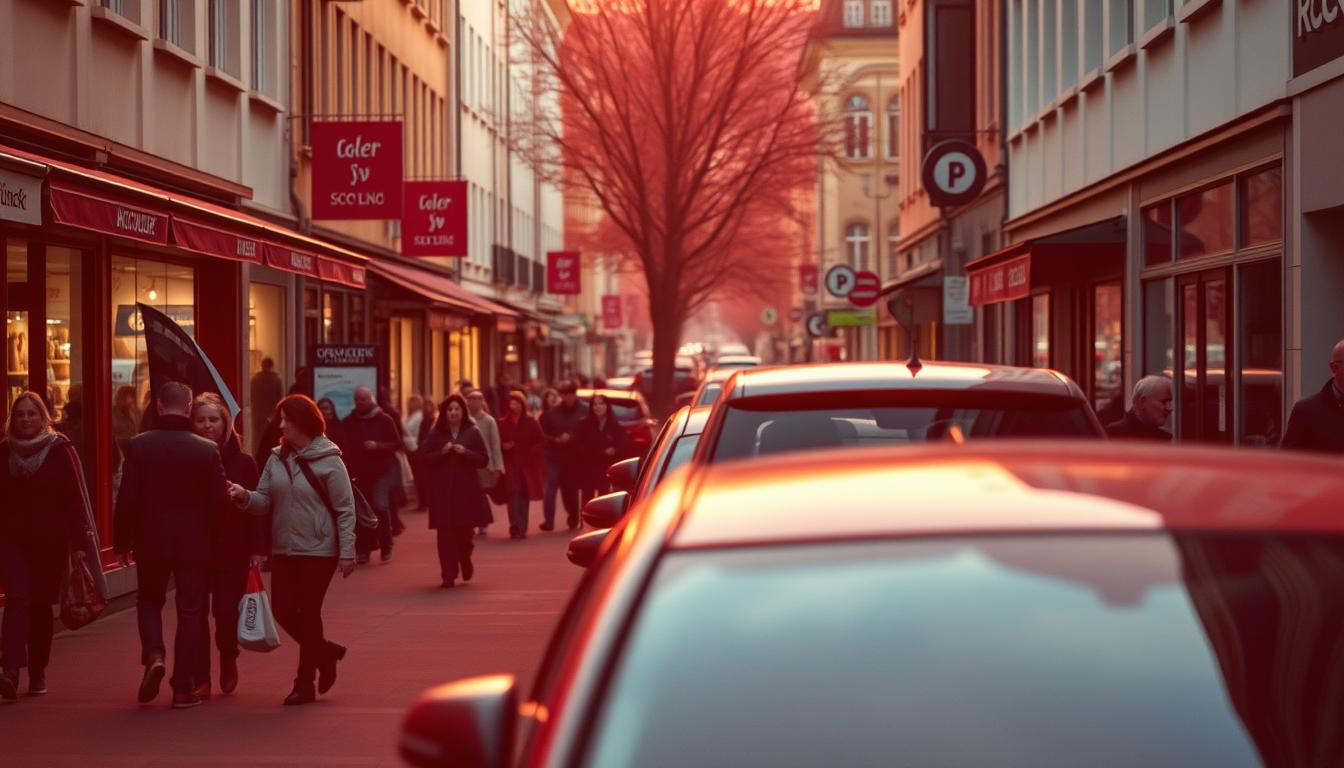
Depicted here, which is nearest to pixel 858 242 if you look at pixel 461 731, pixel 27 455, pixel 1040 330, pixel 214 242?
pixel 1040 330

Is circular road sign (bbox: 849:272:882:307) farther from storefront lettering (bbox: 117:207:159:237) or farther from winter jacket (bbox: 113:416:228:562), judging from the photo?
winter jacket (bbox: 113:416:228:562)

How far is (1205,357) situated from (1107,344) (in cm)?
584

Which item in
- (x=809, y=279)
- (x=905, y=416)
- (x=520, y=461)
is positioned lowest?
(x=520, y=461)

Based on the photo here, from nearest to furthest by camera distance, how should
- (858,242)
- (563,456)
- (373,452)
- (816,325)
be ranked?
(373,452) → (563,456) → (816,325) → (858,242)

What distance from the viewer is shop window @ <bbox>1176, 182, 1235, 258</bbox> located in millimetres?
17484

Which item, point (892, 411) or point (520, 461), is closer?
point (892, 411)

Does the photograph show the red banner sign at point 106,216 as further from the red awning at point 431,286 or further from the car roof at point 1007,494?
the red awning at point 431,286

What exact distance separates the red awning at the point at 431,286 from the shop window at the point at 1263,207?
45.8 ft

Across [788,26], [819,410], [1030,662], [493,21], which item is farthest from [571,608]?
[493,21]

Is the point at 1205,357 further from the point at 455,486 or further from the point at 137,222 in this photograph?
the point at 137,222

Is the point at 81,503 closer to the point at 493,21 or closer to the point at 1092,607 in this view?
the point at 1092,607

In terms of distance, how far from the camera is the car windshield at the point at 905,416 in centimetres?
618

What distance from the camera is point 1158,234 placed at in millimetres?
20469

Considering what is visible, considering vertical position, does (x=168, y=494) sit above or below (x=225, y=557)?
above
